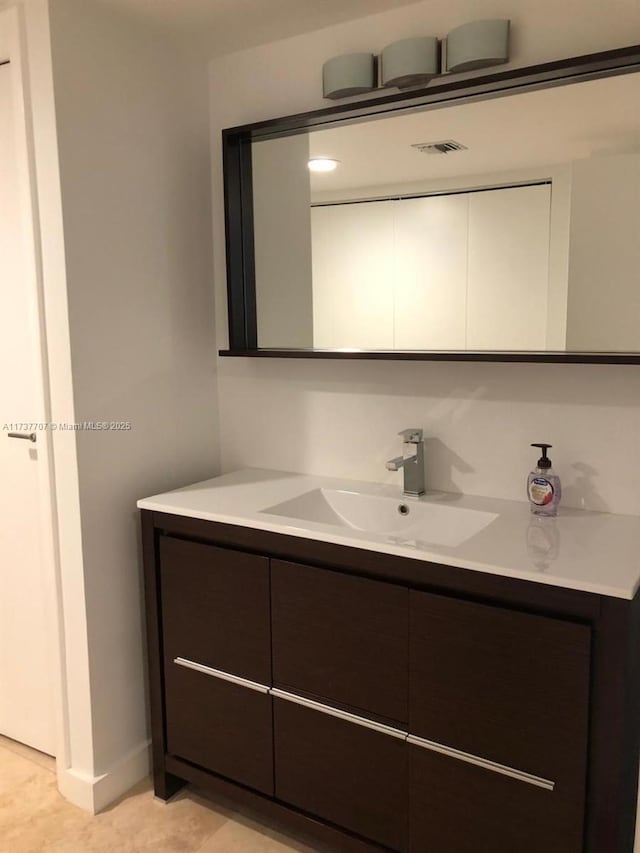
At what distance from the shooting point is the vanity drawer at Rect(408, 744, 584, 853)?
4.75 feet

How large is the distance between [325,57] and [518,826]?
198 centimetres

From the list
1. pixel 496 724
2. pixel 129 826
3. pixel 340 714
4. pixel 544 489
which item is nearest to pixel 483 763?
pixel 496 724

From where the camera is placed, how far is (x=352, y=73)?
1.95 m

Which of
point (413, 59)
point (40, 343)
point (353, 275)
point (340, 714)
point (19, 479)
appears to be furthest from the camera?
point (19, 479)

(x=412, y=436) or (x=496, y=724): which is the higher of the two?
(x=412, y=436)

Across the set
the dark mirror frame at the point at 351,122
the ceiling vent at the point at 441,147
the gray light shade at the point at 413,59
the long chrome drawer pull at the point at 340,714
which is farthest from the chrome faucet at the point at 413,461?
the gray light shade at the point at 413,59

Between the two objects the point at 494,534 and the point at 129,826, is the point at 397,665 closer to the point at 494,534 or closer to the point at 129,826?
the point at 494,534

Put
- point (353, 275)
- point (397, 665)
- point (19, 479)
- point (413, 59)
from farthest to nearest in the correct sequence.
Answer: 1. point (19, 479)
2. point (353, 275)
3. point (413, 59)
4. point (397, 665)

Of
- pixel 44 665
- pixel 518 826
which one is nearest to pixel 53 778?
pixel 44 665

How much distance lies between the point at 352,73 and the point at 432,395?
0.89 meters

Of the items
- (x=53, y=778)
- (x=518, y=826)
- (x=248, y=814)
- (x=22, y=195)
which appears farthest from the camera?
(x=53, y=778)

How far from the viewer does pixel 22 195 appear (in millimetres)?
1919

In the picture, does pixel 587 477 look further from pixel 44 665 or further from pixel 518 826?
pixel 44 665

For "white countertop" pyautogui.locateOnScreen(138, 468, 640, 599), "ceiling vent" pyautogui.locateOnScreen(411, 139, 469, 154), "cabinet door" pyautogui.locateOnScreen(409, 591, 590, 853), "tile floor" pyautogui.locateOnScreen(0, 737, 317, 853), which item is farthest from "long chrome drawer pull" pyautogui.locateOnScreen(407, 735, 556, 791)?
"ceiling vent" pyautogui.locateOnScreen(411, 139, 469, 154)
